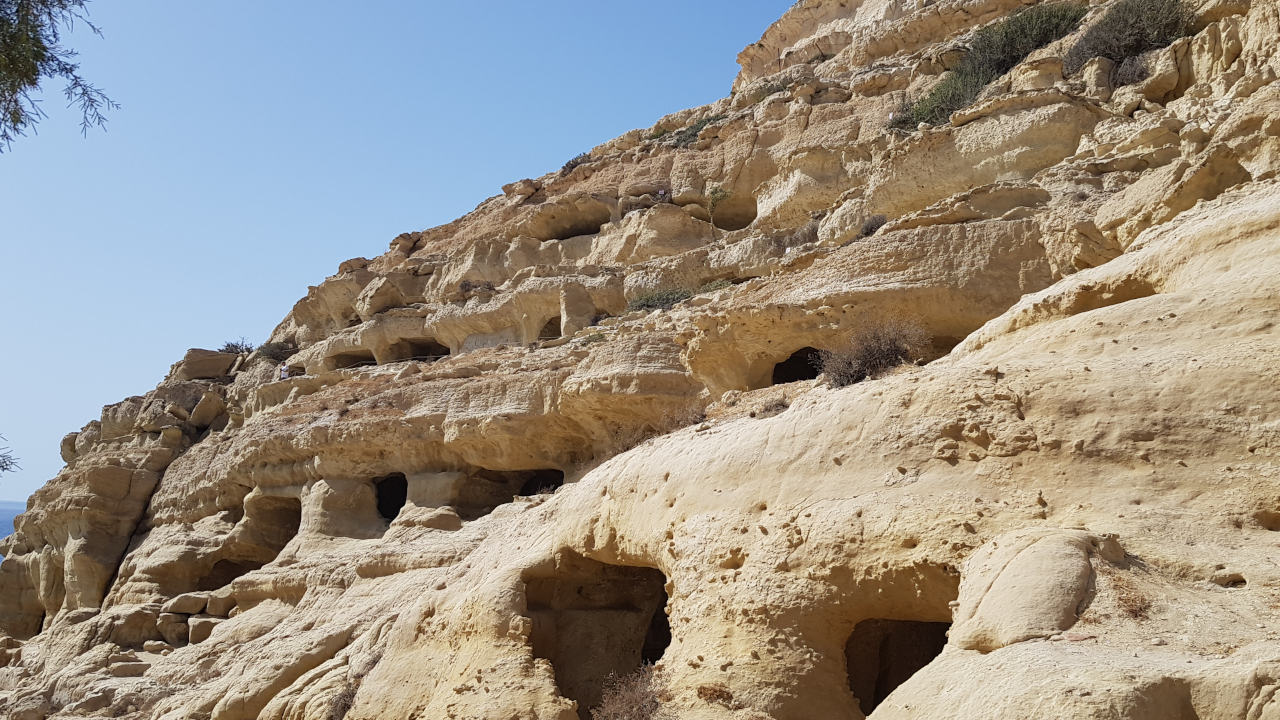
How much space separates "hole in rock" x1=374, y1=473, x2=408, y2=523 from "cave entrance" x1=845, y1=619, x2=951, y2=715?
1201 cm

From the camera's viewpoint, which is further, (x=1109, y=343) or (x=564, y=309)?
(x=564, y=309)

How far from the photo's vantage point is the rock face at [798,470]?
498 centimetres

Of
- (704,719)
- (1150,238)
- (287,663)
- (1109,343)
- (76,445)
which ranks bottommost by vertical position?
(704,719)

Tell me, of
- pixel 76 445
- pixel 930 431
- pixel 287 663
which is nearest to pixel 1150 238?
pixel 930 431

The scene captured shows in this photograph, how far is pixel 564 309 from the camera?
19359 mm

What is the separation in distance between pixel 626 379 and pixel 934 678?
8853 millimetres

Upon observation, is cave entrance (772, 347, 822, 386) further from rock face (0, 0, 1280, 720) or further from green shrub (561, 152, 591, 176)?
green shrub (561, 152, 591, 176)

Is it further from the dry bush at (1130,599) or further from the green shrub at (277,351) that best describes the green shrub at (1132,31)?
the green shrub at (277,351)

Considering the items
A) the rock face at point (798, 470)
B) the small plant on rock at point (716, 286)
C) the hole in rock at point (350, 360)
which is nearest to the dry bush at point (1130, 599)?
the rock face at point (798, 470)

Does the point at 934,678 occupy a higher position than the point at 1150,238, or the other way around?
the point at 1150,238

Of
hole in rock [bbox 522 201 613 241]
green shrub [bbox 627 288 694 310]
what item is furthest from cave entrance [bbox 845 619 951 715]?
hole in rock [bbox 522 201 613 241]

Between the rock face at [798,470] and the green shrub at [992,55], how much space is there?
0.91 metres

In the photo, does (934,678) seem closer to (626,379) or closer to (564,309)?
(626,379)

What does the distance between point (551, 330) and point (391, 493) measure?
5.00 metres
